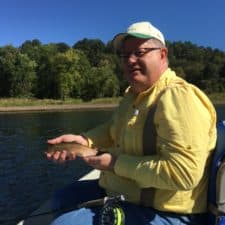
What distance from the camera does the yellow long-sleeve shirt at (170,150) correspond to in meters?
2.99

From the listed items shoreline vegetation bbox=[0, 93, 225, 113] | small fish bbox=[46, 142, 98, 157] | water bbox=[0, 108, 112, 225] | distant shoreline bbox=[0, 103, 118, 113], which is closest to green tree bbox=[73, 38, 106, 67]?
shoreline vegetation bbox=[0, 93, 225, 113]

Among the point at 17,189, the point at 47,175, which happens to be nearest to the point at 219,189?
the point at 17,189

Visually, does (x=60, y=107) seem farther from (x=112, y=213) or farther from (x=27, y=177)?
(x=112, y=213)

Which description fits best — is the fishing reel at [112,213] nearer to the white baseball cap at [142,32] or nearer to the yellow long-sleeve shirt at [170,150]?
the yellow long-sleeve shirt at [170,150]

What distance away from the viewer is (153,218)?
3.27 meters

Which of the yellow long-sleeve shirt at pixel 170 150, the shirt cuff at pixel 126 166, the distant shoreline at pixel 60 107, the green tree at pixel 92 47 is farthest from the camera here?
the green tree at pixel 92 47

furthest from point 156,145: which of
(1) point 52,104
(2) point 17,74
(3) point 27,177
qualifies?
(2) point 17,74

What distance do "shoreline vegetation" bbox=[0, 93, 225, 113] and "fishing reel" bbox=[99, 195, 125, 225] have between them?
7020 cm

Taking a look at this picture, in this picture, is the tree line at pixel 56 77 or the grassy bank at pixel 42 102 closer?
the grassy bank at pixel 42 102

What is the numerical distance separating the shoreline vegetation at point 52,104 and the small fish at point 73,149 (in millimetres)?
70029

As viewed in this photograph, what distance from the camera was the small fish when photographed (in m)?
3.34

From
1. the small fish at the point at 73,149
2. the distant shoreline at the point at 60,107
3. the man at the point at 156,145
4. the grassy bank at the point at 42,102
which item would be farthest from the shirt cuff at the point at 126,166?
the grassy bank at the point at 42,102

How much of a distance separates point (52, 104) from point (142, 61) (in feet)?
255

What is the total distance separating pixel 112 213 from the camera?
3293 mm
